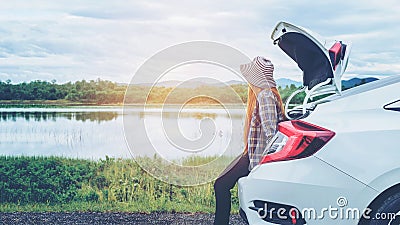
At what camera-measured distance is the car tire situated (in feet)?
11.6

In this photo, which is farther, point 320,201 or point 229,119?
point 229,119

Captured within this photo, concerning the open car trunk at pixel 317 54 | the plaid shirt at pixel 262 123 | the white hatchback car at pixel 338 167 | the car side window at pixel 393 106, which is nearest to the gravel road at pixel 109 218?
the plaid shirt at pixel 262 123

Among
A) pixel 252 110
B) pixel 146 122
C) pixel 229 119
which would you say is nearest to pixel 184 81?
pixel 146 122

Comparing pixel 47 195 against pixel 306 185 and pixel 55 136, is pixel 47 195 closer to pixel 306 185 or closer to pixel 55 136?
pixel 55 136

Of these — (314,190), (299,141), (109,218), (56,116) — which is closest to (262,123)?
(299,141)

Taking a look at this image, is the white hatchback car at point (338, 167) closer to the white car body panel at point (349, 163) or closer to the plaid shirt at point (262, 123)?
the white car body panel at point (349, 163)

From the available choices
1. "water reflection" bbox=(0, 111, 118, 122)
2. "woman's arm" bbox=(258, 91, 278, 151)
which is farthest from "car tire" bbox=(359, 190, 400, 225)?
"water reflection" bbox=(0, 111, 118, 122)

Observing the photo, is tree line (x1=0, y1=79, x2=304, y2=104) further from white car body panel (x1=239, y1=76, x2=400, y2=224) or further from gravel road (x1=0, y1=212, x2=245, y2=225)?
white car body panel (x1=239, y1=76, x2=400, y2=224)

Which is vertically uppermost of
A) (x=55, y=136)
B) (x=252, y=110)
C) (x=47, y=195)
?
(x=252, y=110)

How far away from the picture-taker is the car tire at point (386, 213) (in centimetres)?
353

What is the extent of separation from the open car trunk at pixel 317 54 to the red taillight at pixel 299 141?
1.06 ft

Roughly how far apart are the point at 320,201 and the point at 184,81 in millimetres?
3501

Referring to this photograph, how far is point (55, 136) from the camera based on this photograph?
8.49 meters

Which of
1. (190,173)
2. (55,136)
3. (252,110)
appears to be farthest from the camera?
(55,136)
